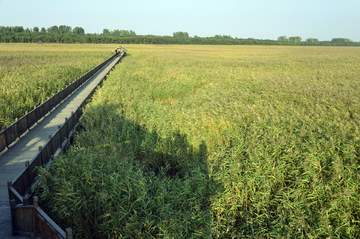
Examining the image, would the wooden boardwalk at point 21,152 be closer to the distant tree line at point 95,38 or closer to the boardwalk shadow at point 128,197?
the boardwalk shadow at point 128,197

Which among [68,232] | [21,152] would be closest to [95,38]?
[21,152]

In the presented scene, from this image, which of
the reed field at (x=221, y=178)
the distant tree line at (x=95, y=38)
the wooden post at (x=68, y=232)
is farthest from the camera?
the distant tree line at (x=95, y=38)

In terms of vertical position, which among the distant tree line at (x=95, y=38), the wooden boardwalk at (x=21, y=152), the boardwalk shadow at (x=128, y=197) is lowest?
the boardwalk shadow at (x=128, y=197)

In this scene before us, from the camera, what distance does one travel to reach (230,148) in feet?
28.4

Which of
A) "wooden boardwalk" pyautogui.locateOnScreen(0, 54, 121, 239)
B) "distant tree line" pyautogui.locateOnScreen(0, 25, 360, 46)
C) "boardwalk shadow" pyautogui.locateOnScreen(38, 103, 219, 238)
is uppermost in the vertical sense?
"distant tree line" pyautogui.locateOnScreen(0, 25, 360, 46)

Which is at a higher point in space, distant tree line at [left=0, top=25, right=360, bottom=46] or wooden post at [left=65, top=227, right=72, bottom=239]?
distant tree line at [left=0, top=25, right=360, bottom=46]

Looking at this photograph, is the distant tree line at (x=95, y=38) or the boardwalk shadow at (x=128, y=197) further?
the distant tree line at (x=95, y=38)

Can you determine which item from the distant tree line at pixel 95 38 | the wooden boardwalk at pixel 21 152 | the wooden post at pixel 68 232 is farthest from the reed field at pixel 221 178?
the distant tree line at pixel 95 38

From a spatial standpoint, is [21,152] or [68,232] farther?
[21,152]

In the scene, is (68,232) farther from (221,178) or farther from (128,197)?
(221,178)

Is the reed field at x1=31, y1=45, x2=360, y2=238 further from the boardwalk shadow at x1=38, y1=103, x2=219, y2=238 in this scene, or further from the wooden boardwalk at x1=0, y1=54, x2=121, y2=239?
the wooden boardwalk at x1=0, y1=54, x2=121, y2=239

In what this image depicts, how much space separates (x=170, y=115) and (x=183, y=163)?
10.8 feet

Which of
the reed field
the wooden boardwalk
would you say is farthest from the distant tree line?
the reed field

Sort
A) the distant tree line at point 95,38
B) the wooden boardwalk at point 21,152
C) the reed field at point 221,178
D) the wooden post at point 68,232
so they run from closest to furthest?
the wooden post at point 68,232 < the wooden boardwalk at point 21,152 < the reed field at point 221,178 < the distant tree line at point 95,38
